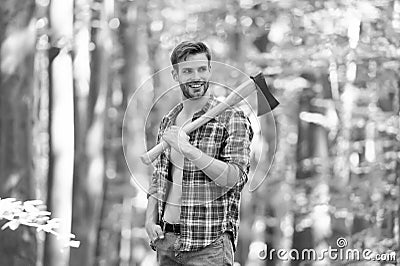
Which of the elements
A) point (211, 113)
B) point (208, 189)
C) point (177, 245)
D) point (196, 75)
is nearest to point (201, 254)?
point (177, 245)

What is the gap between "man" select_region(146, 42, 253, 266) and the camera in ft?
7.38

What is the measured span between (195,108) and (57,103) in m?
1.40

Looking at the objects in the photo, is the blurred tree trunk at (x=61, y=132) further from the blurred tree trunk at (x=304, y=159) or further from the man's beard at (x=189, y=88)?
the man's beard at (x=189, y=88)

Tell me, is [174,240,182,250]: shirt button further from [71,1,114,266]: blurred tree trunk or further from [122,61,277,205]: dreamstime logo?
[71,1,114,266]: blurred tree trunk

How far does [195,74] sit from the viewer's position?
234 cm

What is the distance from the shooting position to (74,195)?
359 centimetres

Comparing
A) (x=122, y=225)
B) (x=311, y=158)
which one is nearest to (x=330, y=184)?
(x=311, y=158)

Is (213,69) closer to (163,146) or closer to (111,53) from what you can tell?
(111,53)

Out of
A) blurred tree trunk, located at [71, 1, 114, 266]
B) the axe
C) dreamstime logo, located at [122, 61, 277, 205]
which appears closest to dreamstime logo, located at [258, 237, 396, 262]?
dreamstime logo, located at [122, 61, 277, 205]

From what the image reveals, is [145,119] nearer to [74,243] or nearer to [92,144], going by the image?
[92,144]

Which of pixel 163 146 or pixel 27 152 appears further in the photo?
pixel 27 152

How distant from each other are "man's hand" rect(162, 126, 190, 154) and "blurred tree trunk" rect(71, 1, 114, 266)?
130 centimetres

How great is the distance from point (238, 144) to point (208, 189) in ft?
0.66

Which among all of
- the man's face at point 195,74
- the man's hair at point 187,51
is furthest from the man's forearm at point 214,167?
the man's hair at point 187,51
